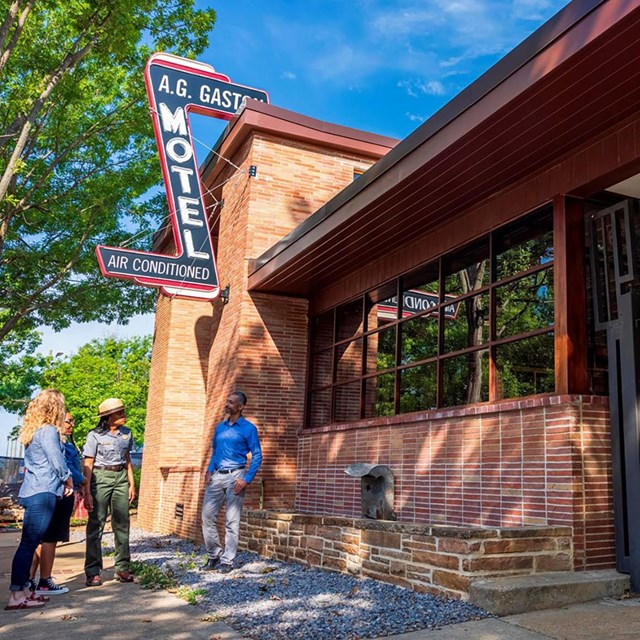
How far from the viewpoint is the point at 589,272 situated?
6.55 metres

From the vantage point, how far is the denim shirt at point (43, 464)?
583cm

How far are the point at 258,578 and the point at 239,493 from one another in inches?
42.2

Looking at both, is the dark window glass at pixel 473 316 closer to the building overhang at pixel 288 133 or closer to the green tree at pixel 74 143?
the building overhang at pixel 288 133

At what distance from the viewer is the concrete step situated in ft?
16.3

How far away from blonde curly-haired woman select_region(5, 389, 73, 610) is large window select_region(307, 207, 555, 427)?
4167 mm

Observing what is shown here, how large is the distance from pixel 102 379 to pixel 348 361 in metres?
29.7

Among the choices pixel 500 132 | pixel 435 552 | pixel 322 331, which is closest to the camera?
pixel 435 552

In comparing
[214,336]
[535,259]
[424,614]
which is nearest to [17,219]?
[214,336]

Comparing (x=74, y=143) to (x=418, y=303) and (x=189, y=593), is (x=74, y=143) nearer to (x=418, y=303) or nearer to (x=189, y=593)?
(x=418, y=303)

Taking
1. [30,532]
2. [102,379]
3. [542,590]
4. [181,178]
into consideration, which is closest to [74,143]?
[181,178]

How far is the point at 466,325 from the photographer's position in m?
10.7

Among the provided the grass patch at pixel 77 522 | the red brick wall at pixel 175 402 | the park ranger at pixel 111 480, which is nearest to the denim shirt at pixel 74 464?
the park ranger at pixel 111 480

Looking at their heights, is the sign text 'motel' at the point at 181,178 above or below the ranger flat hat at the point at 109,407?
above

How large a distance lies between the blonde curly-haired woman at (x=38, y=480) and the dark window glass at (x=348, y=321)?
557 cm
